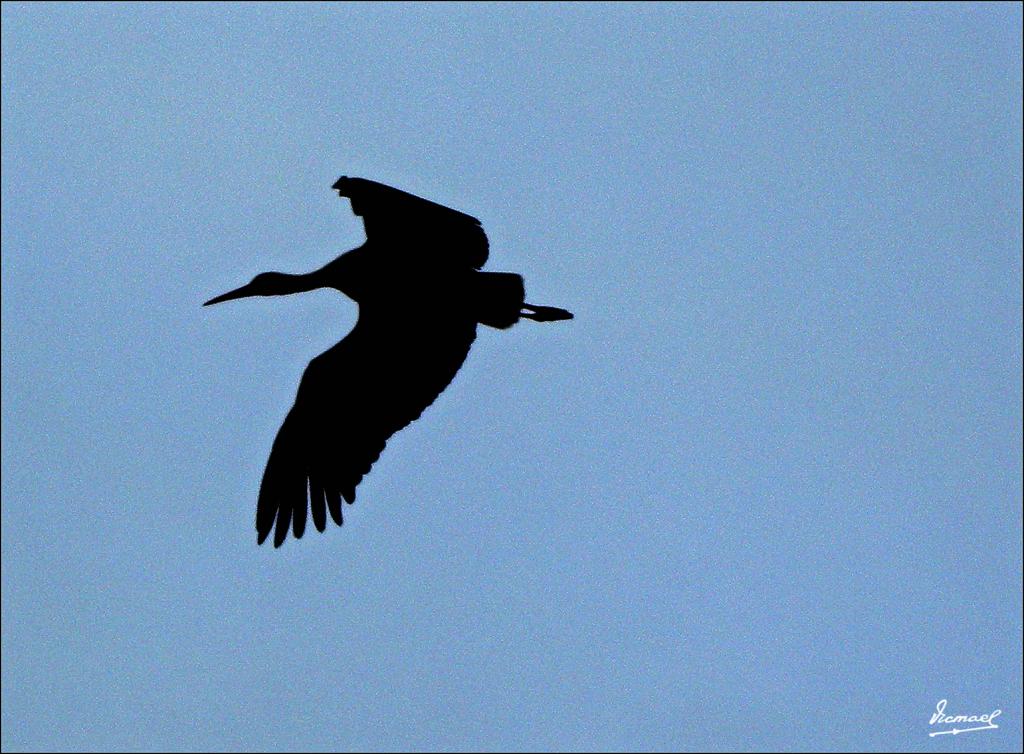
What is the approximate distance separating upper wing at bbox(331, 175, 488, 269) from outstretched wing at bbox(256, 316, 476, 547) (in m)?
0.72

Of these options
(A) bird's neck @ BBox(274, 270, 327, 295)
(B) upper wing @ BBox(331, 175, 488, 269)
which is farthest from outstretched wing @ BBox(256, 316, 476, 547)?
(B) upper wing @ BBox(331, 175, 488, 269)

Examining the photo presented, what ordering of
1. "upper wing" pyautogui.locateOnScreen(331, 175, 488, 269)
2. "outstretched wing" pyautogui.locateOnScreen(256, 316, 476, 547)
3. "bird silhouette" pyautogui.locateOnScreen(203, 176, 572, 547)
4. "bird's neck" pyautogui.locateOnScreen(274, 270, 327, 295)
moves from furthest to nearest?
1. "outstretched wing" pyautogui.locateOnScreen(256, 316, 476, 547)
2. "bird's neck" pyautogui.locateOnScreen(274, 270, 327, 295)
3. "bird silhouette" pyautogui.locateOnScreen(203, 176, 572, 547)
4. "upper wing" pyautogui.locateOnScreen(331, 175, 488, 269)

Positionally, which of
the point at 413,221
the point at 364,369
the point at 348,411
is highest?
the point at 413,221

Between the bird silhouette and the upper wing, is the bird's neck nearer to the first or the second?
the bird silhouette

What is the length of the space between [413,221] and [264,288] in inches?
52.9

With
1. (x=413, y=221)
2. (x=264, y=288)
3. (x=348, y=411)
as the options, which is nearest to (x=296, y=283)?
(x=264, y=288)

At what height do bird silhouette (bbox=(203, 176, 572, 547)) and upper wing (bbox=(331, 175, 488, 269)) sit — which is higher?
upper wing (bbox=(331, 175, 488, 269))

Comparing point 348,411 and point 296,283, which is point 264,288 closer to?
point 296,283

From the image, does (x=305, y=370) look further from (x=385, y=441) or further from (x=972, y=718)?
(x=972, y=718)

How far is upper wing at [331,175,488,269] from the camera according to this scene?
9586mm

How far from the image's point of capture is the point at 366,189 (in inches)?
374

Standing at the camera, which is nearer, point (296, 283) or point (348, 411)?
point (296, 283)

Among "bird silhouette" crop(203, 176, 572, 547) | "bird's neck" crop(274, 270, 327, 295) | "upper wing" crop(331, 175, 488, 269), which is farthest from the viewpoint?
"bird's neck" crop(274, 270, 327, 295)

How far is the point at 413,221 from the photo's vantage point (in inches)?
391
